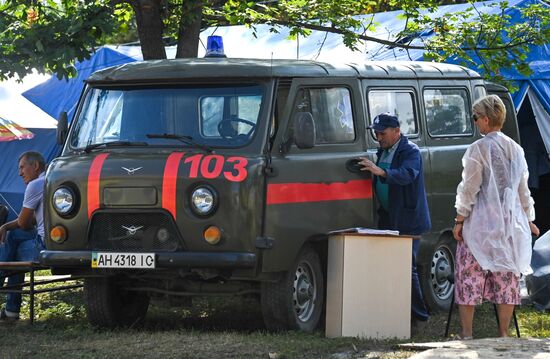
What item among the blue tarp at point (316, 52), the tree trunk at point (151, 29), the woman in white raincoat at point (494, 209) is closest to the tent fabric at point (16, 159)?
the blue tarp at point (316, 52)

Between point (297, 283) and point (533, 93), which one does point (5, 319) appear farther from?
point (533, 93)

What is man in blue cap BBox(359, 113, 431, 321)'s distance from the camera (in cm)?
1005

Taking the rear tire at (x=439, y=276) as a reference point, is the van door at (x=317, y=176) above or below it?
Result: above

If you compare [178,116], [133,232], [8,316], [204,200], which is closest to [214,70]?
[178,116]

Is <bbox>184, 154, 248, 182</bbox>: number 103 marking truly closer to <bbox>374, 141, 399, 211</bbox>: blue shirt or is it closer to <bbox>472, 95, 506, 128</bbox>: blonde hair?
<bbox>374, 141, 399, 211</bbox>: blue shirt

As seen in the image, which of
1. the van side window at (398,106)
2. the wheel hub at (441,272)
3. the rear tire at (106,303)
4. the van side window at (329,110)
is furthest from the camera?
the wheel hub at (441,272)

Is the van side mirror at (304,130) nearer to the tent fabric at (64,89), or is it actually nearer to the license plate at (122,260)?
the license plate at (122,260)

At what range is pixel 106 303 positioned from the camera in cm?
994

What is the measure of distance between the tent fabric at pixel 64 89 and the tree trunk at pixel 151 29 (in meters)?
7.04

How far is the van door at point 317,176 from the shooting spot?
9258mm

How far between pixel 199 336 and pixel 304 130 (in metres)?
1.78

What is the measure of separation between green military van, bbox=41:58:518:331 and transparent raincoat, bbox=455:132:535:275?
932mm

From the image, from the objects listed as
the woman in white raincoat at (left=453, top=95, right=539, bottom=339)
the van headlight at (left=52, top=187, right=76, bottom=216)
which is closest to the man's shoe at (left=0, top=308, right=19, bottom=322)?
the van headlight at (left=52, top=187, right=76, bottom=216)

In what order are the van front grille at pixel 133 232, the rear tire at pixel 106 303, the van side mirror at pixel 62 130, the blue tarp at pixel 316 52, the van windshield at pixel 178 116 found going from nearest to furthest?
1. the van front grille at pixel 133 232
2. the van windshield at pixel 178 116
3. the rear tire at pixel 106 303
4. the van side mirror at pixel 62 130
5. the blue tarp at pixel 316 52
